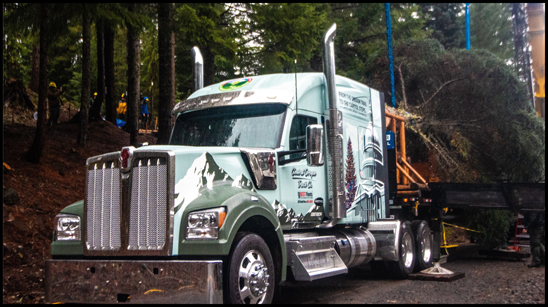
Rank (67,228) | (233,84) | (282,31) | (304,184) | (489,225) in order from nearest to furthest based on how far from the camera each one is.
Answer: (67,228)
(304,184)
(233,84)
(489,225)
(282,31)

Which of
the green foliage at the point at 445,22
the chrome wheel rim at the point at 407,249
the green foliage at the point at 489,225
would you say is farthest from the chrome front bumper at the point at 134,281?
the green foliage at the point at 445,22

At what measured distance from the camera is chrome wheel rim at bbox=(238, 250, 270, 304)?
6.00m

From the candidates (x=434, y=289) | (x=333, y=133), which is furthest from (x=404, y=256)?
(x=333, y=133)

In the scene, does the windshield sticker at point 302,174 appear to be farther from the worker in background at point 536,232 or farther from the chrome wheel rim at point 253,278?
the worker in background at point 536,232

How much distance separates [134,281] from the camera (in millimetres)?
5656

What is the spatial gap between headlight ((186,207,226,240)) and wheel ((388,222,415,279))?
16.6 ft

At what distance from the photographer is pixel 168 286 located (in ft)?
18.2

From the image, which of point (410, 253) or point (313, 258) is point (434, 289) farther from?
point (313, 258)

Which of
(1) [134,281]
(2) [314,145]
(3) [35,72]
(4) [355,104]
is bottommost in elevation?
(1) [134,281]

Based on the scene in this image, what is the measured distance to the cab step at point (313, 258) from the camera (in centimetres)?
702

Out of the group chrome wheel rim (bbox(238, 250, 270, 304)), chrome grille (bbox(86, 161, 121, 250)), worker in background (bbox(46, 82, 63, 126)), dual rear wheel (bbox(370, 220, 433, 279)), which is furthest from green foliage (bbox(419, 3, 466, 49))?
chrome grille (bbox(86, 161, 121, 250))

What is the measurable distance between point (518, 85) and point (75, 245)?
1207cm

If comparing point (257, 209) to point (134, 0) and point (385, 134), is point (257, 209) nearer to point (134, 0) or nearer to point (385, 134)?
point (385, 134)

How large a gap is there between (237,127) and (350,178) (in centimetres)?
227
